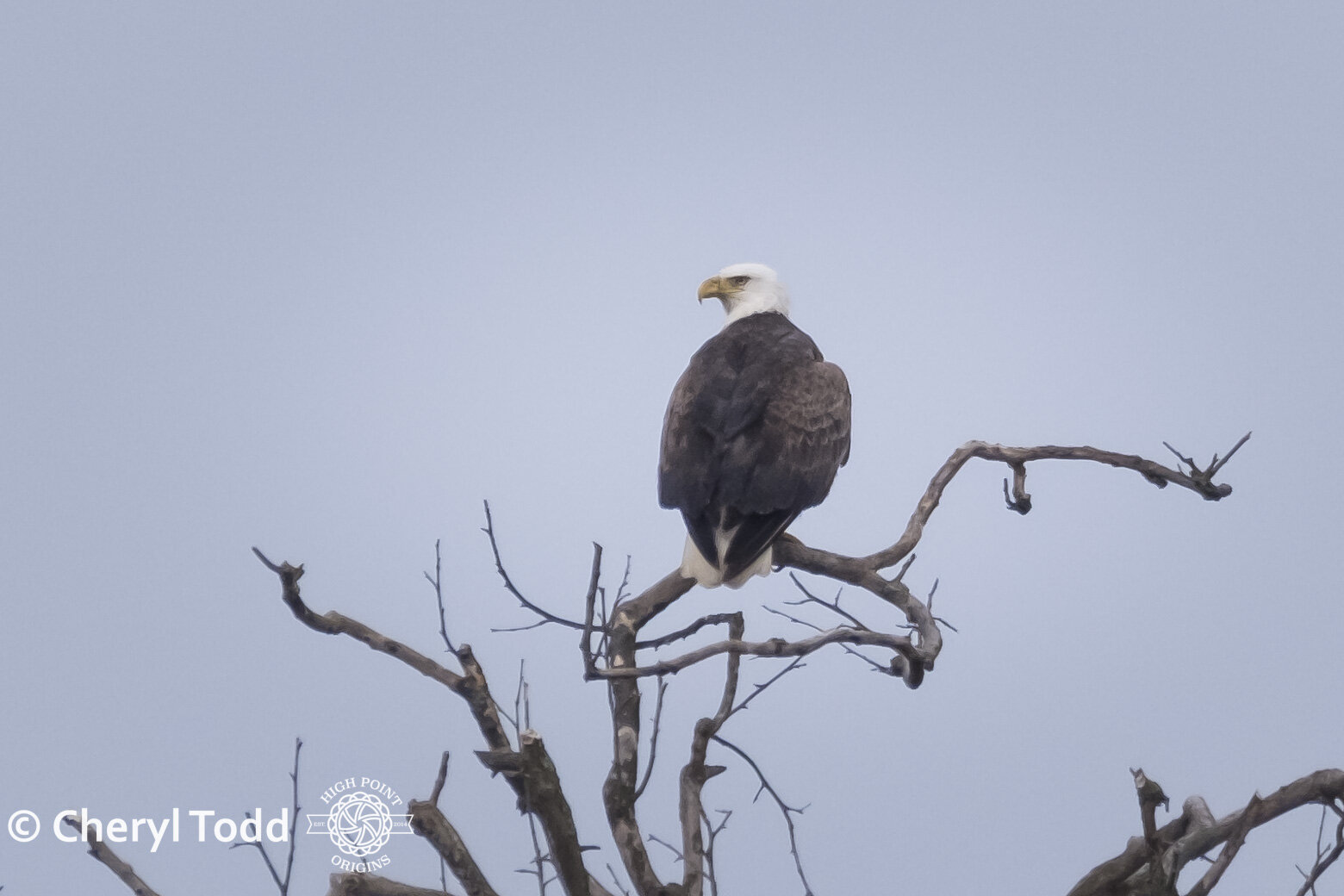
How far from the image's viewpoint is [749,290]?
6.21 metres

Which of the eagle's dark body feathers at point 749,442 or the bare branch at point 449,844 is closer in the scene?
the bare branch at point 449,844

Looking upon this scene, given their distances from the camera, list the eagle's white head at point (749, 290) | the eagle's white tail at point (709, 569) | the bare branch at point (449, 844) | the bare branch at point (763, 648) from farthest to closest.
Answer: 1. the eagle's white head at point (749, 290)
2. the eagle's white tail at point (709, 569)
3. the bare branch at point (449, 844)
4. the bare branch at point (763, 648)

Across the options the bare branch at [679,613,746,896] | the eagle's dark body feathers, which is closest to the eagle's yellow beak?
the eagle's dark body feathers

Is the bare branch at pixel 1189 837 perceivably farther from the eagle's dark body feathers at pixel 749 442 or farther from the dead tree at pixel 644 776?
the eagle's dark body feathers at pixel 749 442

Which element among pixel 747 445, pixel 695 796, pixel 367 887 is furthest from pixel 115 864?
pixel 747 445

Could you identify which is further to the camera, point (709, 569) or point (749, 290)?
point (749, 290)

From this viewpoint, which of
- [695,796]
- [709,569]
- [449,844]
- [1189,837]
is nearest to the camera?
[1189,837]

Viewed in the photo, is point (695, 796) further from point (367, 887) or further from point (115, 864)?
point (115, 864)

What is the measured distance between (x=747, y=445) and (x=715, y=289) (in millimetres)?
1595

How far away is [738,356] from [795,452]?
0.65m

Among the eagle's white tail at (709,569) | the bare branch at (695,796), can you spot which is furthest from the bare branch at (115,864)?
the eagle's white tail at (709,569)

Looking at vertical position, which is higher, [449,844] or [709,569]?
[709,569]

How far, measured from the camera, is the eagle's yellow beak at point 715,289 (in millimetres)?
6238

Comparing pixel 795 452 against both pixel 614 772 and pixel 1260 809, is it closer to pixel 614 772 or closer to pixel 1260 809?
pixel 614 772
